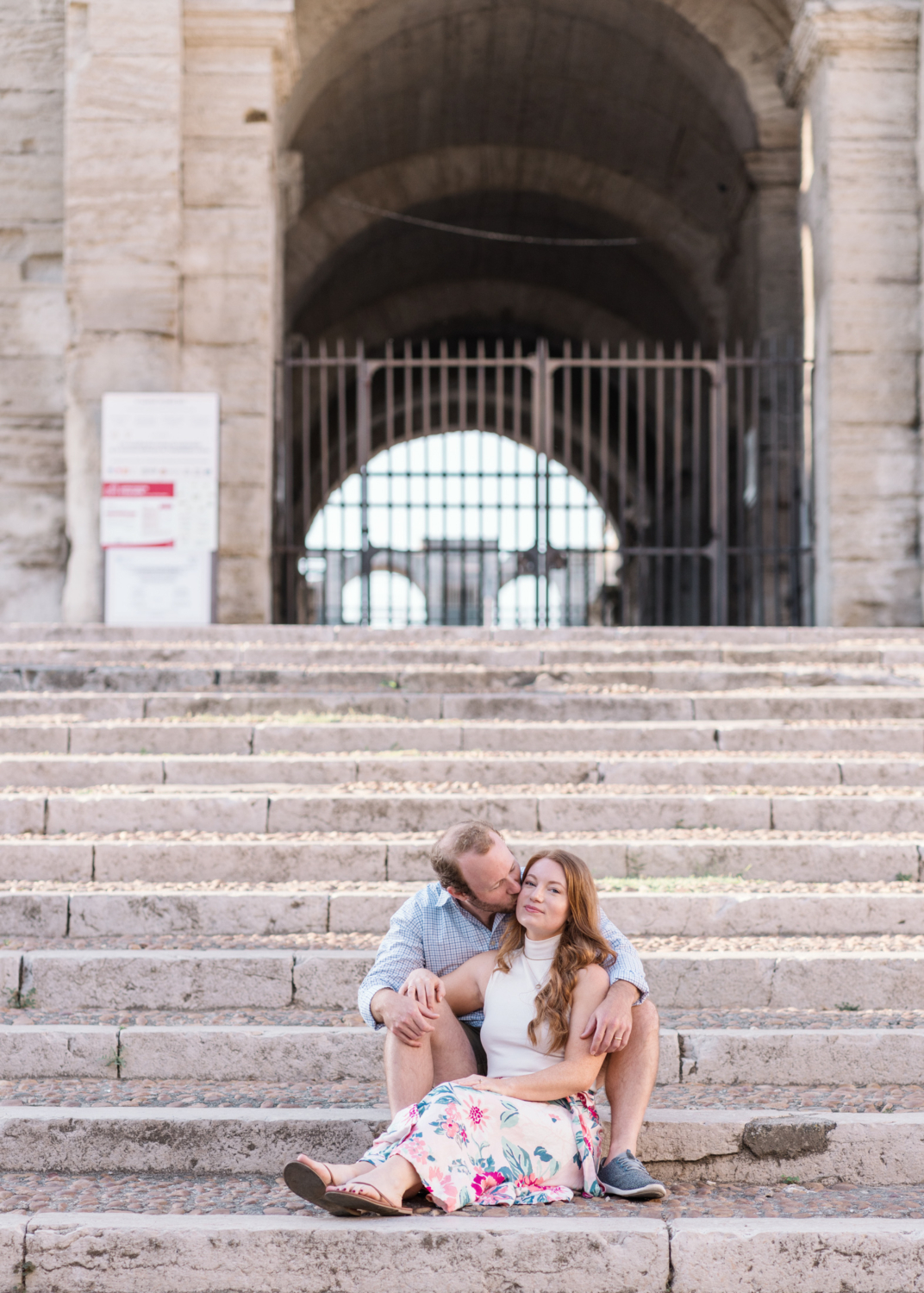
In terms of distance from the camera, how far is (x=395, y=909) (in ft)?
15.2

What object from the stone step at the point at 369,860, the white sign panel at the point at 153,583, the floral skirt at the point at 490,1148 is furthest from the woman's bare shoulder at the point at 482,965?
the white sign panel at the point at 153,583

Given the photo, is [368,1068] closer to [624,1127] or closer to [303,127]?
[624,1127]

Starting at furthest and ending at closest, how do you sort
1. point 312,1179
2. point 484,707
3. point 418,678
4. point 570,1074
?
point 418,678 → point 484,707 → point 570,1074 → point 312,1179

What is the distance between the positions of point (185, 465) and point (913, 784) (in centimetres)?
551

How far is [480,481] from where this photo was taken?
1342 cm

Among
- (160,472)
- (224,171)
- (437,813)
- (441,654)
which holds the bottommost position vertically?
(437,813)

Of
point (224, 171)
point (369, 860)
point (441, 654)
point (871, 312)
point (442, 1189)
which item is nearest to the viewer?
point (442, 1189)

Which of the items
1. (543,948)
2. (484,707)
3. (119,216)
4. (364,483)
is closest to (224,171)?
(119,216)

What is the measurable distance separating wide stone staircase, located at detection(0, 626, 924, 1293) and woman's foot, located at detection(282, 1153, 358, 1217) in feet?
0.21

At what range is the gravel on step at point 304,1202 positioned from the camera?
3.04 metres

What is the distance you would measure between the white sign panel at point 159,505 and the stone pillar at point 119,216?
82 centimetres

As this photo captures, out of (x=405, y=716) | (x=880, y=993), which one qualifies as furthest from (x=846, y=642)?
(x=880, y=993)

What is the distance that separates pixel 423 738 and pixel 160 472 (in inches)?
157

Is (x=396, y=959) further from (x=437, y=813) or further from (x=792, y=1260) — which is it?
(x=437, y=813)
